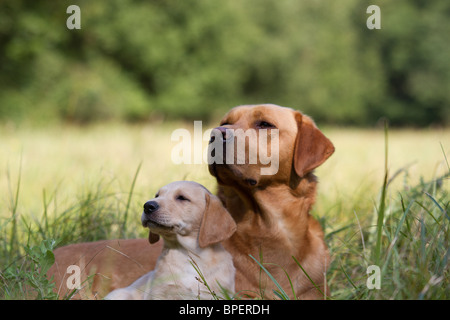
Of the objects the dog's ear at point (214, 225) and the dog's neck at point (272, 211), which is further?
the dog's neck at point (272, 211)

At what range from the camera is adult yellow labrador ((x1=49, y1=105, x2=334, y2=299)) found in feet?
9.28

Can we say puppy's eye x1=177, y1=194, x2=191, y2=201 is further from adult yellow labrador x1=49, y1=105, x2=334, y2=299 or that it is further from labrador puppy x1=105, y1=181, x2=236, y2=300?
adult yellow labrador x1=49, y1=105, x2=334, y2=299

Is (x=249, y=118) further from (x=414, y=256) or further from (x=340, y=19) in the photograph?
(x=340, y=19)

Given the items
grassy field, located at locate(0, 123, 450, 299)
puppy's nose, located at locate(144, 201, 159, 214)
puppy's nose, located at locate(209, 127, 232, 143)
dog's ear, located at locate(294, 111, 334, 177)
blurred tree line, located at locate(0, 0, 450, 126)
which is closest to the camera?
grassy field, located at locate(0, 123, 450, 299)

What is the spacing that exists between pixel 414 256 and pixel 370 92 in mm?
26483

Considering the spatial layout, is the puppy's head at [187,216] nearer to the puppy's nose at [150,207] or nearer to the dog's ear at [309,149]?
the puppy's nose at [150,207]

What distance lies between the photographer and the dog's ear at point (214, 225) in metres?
2.63

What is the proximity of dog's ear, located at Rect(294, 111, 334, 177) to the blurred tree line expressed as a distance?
43.1 ft

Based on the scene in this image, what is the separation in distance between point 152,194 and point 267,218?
5.91ft

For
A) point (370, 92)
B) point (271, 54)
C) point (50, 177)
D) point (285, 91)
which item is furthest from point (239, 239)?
point (370, 92)

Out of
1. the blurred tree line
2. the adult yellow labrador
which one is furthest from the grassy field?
the blurred tree line

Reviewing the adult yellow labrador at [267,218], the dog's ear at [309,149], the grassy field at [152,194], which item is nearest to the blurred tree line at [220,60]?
the grassy field at [152,194]

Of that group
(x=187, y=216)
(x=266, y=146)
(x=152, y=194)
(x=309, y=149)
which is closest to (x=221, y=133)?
(x=266, y=146)

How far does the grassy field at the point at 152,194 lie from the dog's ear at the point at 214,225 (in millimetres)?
618
